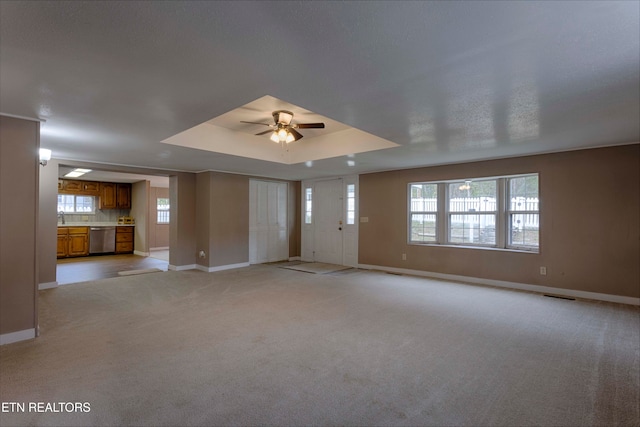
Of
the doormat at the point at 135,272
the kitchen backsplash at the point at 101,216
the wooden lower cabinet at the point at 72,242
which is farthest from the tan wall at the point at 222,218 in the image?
the kitchen backsplash at the point at 101,216

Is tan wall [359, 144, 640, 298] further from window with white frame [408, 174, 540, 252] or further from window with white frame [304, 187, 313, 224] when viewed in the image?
window with white frame [304, 187, 313, 224]

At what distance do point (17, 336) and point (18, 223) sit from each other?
1.08m

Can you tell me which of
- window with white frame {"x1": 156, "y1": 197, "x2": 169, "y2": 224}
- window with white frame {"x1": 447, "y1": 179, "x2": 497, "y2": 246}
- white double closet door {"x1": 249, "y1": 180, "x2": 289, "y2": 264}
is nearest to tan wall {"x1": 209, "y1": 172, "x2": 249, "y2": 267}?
white double closet door {"x1": 249, "y1": 180, "x2": 289, "y2": 264}

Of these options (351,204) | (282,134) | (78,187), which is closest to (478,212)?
(351,204)

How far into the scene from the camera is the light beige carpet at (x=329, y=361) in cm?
198

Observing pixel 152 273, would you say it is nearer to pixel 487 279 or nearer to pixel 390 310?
pixel 390 310

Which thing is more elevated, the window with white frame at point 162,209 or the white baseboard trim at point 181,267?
the window with white frame at point 162,209

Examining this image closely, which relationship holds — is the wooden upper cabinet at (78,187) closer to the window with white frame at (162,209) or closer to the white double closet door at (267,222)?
the window with white frame at (162,209)

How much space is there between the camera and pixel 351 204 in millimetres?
7449

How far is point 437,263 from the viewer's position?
6047 mm

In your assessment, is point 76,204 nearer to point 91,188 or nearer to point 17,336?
point 91,188

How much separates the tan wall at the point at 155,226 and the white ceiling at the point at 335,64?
248 inches

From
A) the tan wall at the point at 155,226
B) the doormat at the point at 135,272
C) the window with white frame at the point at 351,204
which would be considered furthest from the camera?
the tan wall at the point at 155,226

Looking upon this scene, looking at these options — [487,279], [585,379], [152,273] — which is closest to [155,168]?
[152,273]
